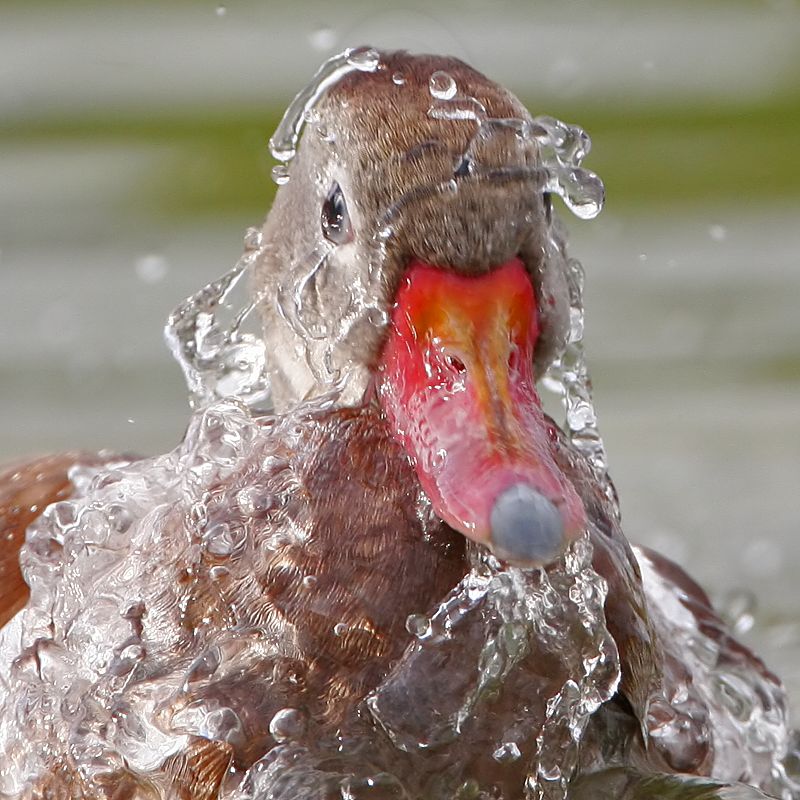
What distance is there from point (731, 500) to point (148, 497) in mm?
2365

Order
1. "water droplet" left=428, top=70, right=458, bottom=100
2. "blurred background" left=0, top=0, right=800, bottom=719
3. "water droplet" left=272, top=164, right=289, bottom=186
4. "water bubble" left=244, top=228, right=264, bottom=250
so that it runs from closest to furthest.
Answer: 1. "water droplet" left=428, top=70, right=458, bottom=100
2. "water droplet" left=272, top=164, right=289, bottom=186
3. "water bubble" left=244, top=228, right=264, bottom=250
4. "blurred background" left=0, top=0, right=800, bottom=719

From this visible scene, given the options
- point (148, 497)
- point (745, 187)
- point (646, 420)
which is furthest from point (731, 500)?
point (148, 497)

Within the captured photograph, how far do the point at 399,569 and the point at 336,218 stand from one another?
1.90 ft

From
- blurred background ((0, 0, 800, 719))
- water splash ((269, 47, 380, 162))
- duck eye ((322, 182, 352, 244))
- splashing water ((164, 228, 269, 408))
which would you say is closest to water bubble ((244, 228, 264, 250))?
splashing water ((164, 228, 269, 408))

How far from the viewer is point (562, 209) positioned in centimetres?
540

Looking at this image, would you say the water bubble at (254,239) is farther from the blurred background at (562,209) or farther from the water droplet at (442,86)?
the blurred background at (562,209)

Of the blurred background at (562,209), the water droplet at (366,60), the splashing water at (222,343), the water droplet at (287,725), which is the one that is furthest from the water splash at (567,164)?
the blurred background at (562,209)

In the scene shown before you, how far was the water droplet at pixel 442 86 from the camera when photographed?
2.48 m

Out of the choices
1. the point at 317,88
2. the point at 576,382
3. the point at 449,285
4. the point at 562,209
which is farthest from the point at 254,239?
the point at 562,209

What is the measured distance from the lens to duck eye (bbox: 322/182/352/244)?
259cm

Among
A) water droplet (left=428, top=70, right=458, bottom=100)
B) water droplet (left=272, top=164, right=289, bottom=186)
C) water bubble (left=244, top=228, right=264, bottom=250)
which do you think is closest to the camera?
water droplet (left=428, top=70, right=458, bottom=100)

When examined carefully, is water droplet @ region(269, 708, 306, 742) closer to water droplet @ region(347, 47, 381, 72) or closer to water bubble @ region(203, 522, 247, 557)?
water bubble @ region(203, 522, 247, 557)

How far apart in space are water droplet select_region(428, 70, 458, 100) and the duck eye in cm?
20

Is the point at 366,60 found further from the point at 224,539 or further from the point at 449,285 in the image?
the point at 224,539
